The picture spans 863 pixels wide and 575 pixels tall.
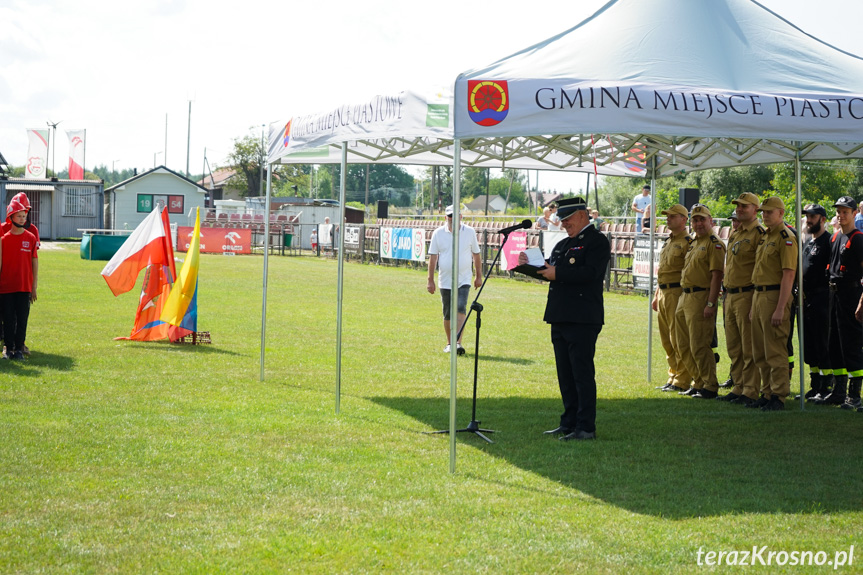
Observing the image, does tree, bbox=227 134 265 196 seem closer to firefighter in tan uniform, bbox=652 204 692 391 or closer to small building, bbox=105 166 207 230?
small building, bbox=105 166 207 230

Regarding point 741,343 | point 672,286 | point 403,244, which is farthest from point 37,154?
point 741,343

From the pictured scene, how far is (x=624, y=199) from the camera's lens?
60156mm

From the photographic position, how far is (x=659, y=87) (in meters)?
6.91

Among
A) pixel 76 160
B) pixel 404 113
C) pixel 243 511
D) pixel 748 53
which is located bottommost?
pixel 243 511

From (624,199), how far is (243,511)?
5679 cm

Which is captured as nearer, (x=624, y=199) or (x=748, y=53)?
A: (x=748, y=53)

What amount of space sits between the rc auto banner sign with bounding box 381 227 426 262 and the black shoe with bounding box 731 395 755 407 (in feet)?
85.5

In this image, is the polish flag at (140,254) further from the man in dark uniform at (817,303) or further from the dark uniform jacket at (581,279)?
the man in dark uniform at (817,303)

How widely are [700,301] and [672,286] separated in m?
0.56

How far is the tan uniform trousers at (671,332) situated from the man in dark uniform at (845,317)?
5.05 feet

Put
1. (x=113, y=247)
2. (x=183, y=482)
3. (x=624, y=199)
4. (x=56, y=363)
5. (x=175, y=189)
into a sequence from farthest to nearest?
(x=175, y=189), (x=624, y=199), (x=113, y=247), (x=56, y=363), (x=183, y=482)

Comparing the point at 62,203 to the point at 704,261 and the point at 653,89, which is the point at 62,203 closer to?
the point at 704,261

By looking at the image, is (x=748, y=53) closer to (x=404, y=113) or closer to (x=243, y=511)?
(x=404, y=113)

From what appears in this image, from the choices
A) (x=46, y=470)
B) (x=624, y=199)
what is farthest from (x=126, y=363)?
(x=624, y=199)
